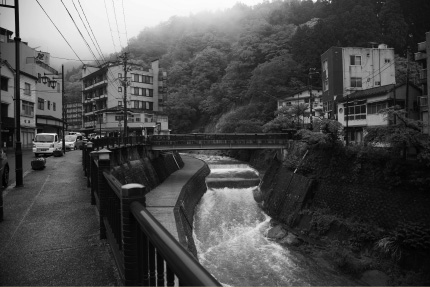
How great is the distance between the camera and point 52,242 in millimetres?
7340

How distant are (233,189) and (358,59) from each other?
23629 mm

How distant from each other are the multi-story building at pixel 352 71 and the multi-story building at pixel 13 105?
39.3 meters

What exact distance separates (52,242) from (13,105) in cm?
3989

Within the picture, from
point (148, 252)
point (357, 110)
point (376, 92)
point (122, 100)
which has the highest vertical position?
point (122, 100)

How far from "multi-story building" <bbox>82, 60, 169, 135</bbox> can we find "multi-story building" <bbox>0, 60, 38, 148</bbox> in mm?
17044

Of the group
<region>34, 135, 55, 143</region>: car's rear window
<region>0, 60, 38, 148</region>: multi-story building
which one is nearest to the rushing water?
<region>34, 135, 55, 143</region>: car's rear window

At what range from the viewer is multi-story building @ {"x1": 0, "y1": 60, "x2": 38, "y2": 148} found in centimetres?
3788

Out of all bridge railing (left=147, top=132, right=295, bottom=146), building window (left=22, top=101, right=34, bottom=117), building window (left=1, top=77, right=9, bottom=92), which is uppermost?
building window (left=1, top=77, right=9, bottom=92)

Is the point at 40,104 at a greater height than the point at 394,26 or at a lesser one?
lesser

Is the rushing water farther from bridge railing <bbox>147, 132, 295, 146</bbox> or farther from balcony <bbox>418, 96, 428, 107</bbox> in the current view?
balcony <bbox>418, 96, 428, 107</bbox>

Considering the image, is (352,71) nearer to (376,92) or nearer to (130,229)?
(376,92)

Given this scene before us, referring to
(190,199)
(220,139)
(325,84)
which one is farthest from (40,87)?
(325,84)

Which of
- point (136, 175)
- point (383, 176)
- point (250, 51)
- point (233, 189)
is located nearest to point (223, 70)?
point (250, 51)

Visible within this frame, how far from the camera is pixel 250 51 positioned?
206ft
